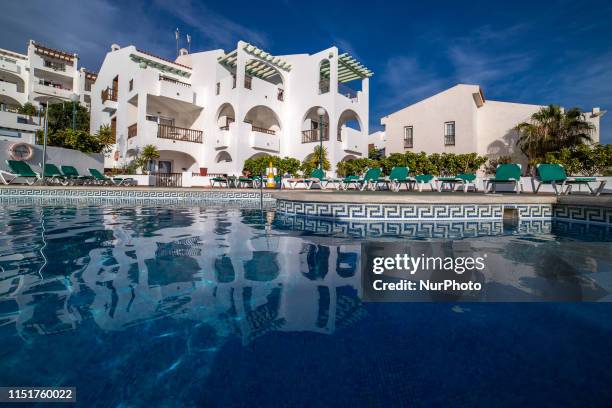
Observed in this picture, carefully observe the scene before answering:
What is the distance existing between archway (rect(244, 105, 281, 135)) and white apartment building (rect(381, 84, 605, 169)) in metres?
10.5

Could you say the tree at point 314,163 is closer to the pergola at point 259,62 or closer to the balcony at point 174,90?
the pergola at point 259,62

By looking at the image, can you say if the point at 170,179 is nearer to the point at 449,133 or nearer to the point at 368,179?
the point at 368,179

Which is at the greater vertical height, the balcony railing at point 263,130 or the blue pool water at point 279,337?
the balcony railing at point 263,130

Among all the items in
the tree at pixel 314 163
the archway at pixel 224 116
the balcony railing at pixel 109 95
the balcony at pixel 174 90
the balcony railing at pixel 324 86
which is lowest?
the tree at pixel 314 163

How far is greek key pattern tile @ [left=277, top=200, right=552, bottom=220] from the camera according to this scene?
576cm

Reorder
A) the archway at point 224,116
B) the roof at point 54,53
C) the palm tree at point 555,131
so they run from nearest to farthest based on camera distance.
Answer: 1. the palm tree at point 555,131
2. the archway at point 224,116
3. the roof at point 54,53

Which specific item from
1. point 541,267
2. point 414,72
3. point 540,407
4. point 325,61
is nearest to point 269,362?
point 540,407

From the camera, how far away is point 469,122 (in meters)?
19.4

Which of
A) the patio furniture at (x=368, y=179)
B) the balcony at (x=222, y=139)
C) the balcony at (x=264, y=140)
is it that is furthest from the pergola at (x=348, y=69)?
the patio furniture at (x=368, y=179)

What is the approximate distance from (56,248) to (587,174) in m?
18.3

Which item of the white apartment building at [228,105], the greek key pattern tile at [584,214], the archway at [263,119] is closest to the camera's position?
the greek key pattern tile at [584,214]

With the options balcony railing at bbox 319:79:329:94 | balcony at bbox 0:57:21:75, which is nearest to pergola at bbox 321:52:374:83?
balcony railing at bbox 319:79:329:94

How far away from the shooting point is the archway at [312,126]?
20766 mm

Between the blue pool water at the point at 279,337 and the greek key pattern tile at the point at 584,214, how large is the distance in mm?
3145
